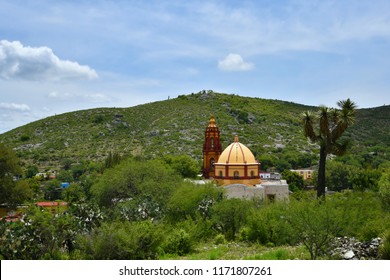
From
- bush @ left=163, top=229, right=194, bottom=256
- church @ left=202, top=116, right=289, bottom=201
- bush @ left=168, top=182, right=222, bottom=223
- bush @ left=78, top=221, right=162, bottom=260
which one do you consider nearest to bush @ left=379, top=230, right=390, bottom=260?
bush @ left=163, top=229, right=194, bottom=256

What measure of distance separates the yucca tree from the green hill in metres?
52.6

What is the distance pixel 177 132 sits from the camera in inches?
3492

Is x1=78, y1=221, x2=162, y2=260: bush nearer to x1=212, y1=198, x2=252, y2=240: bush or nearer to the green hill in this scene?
x1=212, y1=198, x2=252, y2=240: bush

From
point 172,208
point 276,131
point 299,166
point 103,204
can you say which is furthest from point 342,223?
point 276,131

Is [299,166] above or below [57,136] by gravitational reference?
below

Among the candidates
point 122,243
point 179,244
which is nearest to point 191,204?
point 179,244

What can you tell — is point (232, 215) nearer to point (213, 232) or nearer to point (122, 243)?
point (213, 232)

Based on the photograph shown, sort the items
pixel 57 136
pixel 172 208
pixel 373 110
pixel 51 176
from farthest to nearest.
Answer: pixel 373 110 < pixel 57 136 < pixel 51 176 < pixel 172 208

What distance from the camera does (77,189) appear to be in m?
51.7

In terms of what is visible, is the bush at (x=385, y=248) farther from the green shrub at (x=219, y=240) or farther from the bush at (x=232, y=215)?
the bush at (x=232, y=215)

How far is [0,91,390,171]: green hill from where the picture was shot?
8512 cm

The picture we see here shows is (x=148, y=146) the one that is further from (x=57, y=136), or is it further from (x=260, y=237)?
(x=260, y=237)

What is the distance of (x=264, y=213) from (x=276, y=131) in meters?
79.1

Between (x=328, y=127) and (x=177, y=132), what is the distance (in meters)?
66.0
